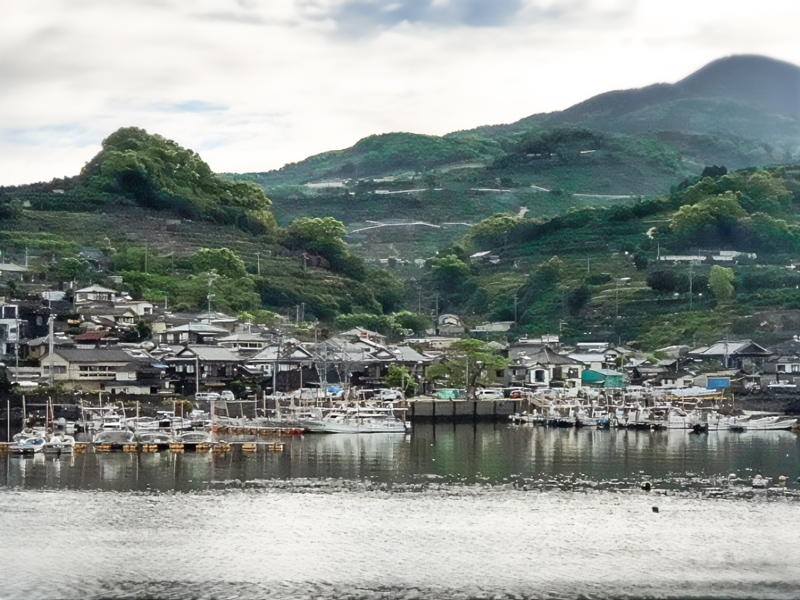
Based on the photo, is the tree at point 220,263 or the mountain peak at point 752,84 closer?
the tree at point 220,263

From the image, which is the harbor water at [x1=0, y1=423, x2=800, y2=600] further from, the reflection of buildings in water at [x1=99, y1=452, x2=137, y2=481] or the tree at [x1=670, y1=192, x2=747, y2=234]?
the tree at [x1=670, y1=192, x2=747, y2=234]

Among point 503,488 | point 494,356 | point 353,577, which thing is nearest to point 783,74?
point 494,356

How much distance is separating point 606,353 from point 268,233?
26921mm

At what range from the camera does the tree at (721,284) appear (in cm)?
7675

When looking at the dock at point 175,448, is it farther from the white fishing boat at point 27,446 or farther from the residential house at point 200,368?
the residential house at point 200,368

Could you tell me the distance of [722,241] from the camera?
8788 cm

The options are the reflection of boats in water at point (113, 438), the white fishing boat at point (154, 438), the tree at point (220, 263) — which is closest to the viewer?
the reflection of boats in water at point (113, 438)

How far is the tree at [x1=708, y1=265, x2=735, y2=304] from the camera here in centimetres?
7675

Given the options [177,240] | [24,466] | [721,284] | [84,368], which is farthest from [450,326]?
[24,466]

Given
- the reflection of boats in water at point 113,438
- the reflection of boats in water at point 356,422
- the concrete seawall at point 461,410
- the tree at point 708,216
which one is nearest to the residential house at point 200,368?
the reflection of boats in water at point 356,422

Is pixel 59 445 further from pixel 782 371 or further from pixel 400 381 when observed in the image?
pixel 782 371

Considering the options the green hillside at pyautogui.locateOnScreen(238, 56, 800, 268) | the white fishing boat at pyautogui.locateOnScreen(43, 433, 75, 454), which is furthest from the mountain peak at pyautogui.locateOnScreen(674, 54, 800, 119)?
the white fishing boat at pyautogui.locateOnScreen(43, 433, 75, 454)

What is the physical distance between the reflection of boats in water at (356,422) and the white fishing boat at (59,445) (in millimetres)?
10570

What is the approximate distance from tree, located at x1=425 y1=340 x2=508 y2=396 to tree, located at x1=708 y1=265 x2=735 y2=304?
48.1ft
